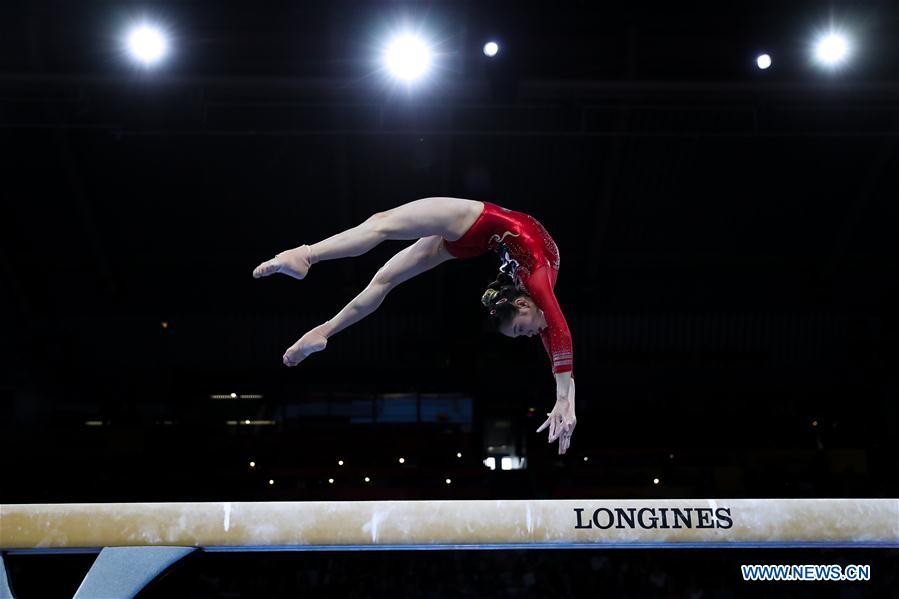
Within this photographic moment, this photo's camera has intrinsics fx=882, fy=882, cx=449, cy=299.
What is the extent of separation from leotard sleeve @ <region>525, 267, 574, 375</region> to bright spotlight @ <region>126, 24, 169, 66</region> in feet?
21.3

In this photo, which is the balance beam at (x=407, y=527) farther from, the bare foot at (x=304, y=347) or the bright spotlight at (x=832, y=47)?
the bright spotlight at (x=832, y=47)

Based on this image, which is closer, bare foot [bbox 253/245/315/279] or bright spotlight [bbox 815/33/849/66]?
bare foot [bbox 253/245/315/279]

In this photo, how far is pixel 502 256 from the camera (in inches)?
184

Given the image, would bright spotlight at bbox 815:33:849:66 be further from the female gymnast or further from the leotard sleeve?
the leotard sleeve

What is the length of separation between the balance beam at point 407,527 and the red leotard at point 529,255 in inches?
30.3

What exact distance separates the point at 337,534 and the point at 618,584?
7123 millimetres

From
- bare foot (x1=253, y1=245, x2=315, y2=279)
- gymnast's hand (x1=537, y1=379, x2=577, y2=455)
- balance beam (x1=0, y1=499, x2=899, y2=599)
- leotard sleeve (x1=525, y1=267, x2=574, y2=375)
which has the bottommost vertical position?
balance beam (x1=0, y1=499, x2=899, y2=599)

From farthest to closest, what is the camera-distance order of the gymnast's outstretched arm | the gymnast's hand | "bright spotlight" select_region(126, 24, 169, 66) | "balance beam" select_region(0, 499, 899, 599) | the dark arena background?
the dark arena background < "bright spotlight" select_region(126, 24, 169, 66) < the gymnast's outstretched arm < the gymnast's hand < "balance beam" select_region(0, 499, 899, 599)

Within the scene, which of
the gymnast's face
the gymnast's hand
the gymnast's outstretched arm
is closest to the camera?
the gymnast's hand

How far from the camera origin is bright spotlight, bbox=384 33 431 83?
9203mm

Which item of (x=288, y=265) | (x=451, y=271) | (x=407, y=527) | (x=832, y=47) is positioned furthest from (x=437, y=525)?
(x=451, y=271)

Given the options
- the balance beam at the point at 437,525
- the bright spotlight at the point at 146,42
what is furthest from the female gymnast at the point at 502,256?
the bright spotlight at the point at 146,42

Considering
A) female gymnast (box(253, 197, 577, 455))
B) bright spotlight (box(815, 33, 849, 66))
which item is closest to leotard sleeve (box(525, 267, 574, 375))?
female gymnast (box(253, 197, 577, 455))

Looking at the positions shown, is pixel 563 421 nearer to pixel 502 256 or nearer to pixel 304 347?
pixel 502 256
